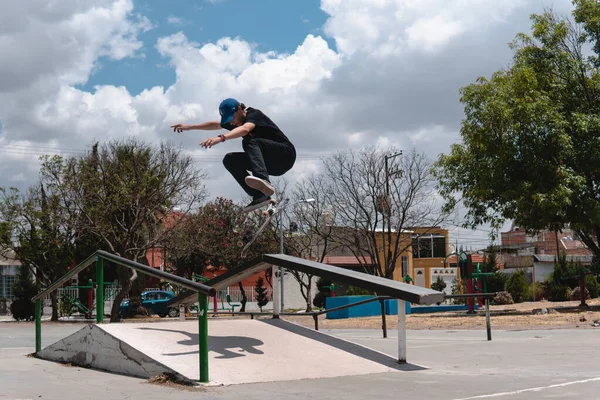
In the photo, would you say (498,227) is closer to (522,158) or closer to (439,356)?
(522,158)

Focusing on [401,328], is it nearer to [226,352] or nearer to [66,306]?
[226,352]

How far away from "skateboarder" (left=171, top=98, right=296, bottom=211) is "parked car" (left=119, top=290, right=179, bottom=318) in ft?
88.9

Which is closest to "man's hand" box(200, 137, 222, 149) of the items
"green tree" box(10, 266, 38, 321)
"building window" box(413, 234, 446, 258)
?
"green tree" box(10, 266, 38, 321)

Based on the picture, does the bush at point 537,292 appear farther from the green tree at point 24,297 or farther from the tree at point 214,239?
the green tree at point 24,297

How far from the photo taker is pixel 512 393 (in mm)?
6027

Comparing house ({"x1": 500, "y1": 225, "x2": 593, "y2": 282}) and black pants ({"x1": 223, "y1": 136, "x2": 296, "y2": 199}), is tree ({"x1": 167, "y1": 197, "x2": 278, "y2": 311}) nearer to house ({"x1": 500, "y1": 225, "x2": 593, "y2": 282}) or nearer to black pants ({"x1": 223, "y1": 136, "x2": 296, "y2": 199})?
house ({"x1": 500, "y1": 225, "x2": 593, "y2": 282})

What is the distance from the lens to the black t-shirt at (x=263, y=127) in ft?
26.2

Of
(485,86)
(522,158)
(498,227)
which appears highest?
(485,86)

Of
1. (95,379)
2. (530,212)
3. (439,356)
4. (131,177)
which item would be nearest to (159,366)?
(95,379)

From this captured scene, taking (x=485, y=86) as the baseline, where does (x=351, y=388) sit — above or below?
below

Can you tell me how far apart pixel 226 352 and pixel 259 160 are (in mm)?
2261

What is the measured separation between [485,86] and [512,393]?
70.6 feet

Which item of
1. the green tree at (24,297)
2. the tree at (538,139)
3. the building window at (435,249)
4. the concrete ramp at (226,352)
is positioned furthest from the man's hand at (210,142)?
the building window at (435,249)

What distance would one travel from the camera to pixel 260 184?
770 cm
